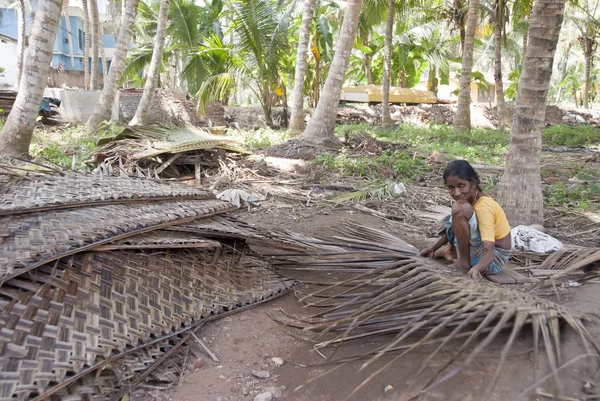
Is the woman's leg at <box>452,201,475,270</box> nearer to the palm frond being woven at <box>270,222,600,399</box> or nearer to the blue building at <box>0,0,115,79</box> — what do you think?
the palm frond being woven at <box>270,222,600,399</box>

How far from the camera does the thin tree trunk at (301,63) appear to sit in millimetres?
9938

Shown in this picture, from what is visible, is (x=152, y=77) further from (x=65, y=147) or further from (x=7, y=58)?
(x=7, y=58)

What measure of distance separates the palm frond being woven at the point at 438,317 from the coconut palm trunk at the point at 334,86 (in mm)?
6095

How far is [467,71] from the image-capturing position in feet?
40.4

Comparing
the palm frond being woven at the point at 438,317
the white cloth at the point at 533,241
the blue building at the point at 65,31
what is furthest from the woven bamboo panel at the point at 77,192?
the blue building at the point at 65,31

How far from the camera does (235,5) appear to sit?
38.3 feet

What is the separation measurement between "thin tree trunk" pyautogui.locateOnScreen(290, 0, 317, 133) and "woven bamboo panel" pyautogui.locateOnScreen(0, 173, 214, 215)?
7.33m

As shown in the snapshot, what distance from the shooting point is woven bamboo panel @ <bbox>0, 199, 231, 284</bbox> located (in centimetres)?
206

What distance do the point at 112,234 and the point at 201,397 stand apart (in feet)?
3.12

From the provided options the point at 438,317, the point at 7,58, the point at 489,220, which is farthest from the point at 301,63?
the point at 7,58

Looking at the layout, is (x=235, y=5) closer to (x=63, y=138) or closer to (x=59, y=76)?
(x=63, y=138)

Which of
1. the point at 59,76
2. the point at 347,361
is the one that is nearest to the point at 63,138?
the point at 347,361

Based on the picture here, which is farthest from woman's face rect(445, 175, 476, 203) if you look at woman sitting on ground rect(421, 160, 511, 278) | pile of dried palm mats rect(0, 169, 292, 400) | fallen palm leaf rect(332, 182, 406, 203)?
fallen palm leaf rect(332, 182, 406, 203)

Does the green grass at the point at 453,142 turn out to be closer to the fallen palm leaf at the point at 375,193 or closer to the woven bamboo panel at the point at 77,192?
the fallen palm leaf at the point at 375,193
